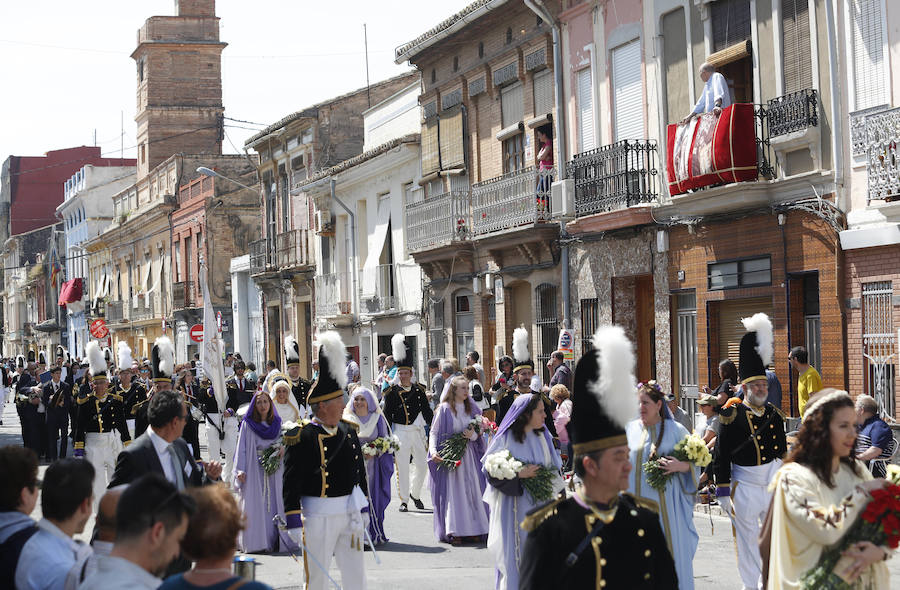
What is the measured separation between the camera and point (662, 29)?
2059 cm

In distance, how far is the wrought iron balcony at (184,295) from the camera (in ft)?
167

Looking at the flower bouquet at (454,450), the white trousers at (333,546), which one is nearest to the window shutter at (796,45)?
the flower bouquet at (454,450)

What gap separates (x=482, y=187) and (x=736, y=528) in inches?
658

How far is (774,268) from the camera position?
1789 centimetres

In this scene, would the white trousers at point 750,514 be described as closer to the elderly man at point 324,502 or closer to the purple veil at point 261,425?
the elderly man at point 324,502

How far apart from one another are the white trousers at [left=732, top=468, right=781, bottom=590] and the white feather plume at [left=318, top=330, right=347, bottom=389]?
321cm

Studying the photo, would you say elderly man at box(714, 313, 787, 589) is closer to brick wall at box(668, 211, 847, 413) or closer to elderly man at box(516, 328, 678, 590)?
elderly man at box(516, 328, 678, 590)

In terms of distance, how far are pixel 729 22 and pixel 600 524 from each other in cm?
1541

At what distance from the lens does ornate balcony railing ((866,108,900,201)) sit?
595 inches

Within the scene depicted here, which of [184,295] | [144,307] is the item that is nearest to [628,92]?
[184,295]

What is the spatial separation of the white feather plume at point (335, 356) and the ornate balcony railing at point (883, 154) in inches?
345

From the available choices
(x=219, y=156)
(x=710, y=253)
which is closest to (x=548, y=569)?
(x=710, y=253)

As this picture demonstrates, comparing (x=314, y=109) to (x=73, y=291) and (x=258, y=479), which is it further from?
(x=73, y=291)

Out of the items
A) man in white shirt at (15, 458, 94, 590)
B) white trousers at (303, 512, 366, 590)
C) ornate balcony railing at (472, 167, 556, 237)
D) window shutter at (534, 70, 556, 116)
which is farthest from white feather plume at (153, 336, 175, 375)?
window shutter at (534, 70, 556, 116)
